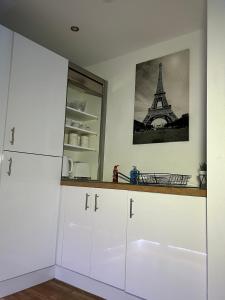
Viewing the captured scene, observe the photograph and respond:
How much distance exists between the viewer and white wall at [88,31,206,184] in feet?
7.51

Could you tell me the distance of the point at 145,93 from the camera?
2650mm

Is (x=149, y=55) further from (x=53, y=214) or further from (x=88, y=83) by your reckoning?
(x=53, y=214)

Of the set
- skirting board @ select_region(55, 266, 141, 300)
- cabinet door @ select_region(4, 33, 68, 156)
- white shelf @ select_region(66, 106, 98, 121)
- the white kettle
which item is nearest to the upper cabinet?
white shelf @ select_region(66, 106, 98, 121)

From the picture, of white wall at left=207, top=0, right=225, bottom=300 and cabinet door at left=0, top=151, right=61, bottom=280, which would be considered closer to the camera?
white wall at left=207, top=0, right=225, bottom=300

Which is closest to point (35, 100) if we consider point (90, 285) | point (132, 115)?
point (132, 115)

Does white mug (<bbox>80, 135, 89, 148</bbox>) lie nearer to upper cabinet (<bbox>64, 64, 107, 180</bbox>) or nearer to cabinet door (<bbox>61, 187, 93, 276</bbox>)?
upper cabinet (<bbox>64, 64, 107, 180</bbox>)

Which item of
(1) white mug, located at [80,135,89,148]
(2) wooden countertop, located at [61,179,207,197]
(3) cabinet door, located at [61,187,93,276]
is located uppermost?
(1) white mug, located at [80,135,89,148]

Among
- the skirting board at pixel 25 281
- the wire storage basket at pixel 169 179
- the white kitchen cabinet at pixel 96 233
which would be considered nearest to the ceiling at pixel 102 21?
the wire storage basket at pixel 169 179

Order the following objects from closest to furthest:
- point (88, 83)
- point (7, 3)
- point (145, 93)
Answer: point (7, 3) → point (145, 93) → point (88, 83)

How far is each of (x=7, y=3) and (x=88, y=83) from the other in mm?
1083

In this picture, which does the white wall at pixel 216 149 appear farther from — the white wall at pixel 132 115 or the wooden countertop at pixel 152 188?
the white wall at pixel 132 115

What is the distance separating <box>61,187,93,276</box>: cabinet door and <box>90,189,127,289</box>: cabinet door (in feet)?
0.24

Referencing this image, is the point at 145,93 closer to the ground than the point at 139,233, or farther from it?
farther from it

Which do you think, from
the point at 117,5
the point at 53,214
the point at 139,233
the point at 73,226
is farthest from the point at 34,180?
the point at 117,5
